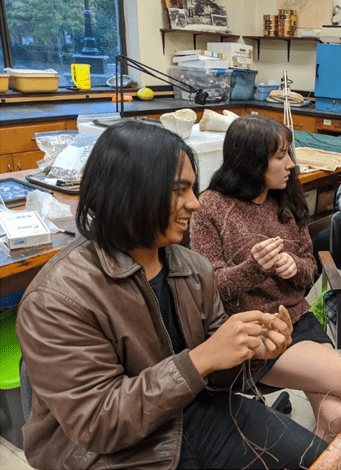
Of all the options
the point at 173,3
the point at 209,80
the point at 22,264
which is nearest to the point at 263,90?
the point at 209,80

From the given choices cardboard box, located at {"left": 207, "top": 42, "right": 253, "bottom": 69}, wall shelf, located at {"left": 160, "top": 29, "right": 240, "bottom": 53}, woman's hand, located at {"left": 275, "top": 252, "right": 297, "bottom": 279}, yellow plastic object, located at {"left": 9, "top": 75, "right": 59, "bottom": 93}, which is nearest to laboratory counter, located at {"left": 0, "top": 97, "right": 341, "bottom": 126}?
yellow plastic object, located at {"left": 9, "top": 75, "right": 59, "bottom": 93}

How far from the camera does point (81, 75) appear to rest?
14.9 ft

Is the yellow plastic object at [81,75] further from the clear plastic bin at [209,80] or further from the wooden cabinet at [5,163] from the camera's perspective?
the wooden cabinet at [5,163]

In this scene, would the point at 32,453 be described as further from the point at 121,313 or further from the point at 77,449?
the point at 121,313

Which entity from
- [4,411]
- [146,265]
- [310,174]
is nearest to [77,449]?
[146,265]

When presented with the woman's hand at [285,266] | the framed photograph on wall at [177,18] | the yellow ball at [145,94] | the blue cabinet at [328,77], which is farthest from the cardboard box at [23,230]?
the framed photograph on wall at [177,18]

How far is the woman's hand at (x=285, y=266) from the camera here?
5.06 feet

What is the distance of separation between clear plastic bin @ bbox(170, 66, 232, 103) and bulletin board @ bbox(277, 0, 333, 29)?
1085 mm

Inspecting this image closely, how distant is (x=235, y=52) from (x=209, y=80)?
1.79 ft

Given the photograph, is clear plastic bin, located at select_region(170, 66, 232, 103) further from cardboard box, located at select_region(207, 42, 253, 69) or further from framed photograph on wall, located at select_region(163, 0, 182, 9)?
framed photograph on wall, located at select_region(163, 0, 182, 9)

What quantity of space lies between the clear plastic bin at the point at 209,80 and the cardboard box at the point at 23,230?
3527 millimetres

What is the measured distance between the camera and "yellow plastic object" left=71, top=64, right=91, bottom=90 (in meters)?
4.51

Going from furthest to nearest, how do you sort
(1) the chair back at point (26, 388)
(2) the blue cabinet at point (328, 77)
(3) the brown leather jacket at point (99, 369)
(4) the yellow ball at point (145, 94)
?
(4) the yellow ball at point (145, 94)
(2) the blue cabinet at point (328, 77)
(1) the chair back at point (26, 388)
(3) the brown leather jacket at point (99, 369)

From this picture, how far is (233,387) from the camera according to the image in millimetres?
1226
